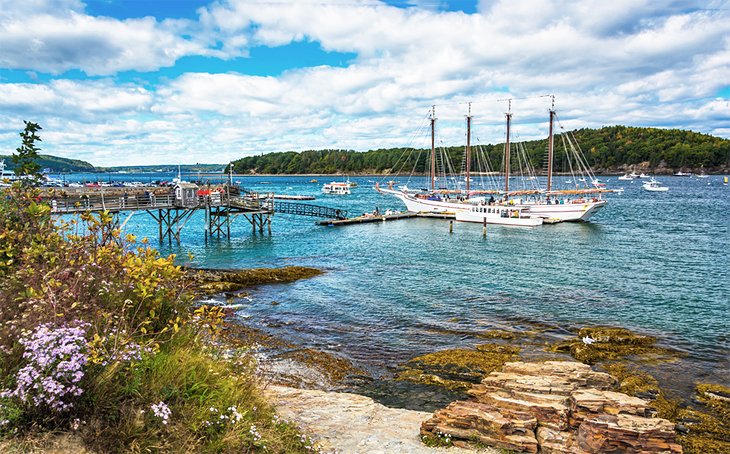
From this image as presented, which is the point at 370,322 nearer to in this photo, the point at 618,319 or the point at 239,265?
the point at 618,319

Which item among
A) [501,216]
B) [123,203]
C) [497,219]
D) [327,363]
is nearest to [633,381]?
[327,363]

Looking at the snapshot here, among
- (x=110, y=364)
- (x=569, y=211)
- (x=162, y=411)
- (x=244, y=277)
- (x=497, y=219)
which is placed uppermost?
(x=110, y=364)

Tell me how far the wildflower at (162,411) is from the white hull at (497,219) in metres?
56.9

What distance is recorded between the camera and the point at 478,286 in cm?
3047

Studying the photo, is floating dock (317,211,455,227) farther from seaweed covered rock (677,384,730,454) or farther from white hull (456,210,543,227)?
seaweed covered rock (677,384,730,454)

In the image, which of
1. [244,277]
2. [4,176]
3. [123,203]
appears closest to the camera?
[4,176]

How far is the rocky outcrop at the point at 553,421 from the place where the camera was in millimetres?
9070

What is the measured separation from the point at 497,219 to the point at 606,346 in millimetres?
47145

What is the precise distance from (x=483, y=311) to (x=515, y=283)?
7634 mm

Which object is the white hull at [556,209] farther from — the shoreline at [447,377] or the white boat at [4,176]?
the white boat at [4,176]

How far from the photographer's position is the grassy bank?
585cm

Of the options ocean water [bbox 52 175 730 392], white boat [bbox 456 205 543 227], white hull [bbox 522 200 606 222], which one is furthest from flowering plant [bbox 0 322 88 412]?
white hull [bbox 522 200 606 222]

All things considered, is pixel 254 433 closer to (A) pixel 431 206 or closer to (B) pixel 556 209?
(B) pixel 556 209

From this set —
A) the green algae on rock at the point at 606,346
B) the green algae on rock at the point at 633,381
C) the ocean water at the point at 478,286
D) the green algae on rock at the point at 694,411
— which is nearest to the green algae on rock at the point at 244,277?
the ocean water at the point at 478,286
